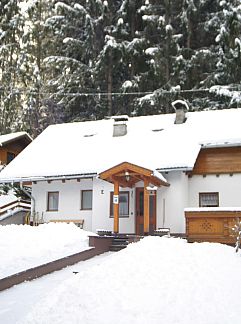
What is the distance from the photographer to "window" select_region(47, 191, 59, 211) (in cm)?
2160

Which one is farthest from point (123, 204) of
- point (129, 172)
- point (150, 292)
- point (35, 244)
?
point (150, 292)

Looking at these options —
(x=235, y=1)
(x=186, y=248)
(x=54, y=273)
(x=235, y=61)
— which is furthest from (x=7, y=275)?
(x=235, y=1)

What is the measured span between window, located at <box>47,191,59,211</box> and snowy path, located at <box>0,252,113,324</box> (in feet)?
28.9

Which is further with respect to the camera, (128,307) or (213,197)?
(213,197)

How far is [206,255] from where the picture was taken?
37.8ft

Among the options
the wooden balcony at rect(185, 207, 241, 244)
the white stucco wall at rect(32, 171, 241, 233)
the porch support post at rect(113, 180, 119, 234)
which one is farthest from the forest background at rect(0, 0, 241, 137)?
the wooden balcony at rect(185, 207, 241, 244)

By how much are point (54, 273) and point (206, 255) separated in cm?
390

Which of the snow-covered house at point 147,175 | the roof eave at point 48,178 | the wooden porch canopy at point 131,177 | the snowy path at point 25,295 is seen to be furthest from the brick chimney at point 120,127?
the snowy path at point 25,295

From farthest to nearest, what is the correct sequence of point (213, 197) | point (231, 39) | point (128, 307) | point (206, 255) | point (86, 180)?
point (231, 39) → point (86, 180) → point (213, 197) → point (206, 255) → point (128, 307)

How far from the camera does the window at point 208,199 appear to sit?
19.5m

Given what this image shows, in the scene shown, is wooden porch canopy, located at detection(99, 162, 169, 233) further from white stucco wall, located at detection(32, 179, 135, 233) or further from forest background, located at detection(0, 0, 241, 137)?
forest background, located at detection(0, 0, 241, 137)

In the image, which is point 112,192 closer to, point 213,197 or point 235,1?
point 213,197

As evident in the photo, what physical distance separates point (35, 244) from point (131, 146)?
8.79 metres

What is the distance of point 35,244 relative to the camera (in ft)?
45.1
